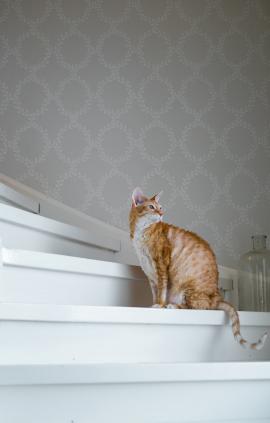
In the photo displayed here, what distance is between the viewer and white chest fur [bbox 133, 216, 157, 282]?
1.77 meters

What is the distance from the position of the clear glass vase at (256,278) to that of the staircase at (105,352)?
61cm

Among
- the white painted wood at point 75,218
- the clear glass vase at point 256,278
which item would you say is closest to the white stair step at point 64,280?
the white painted wood at point 75,218

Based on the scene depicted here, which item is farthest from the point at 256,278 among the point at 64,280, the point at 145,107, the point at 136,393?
the point at 136,393

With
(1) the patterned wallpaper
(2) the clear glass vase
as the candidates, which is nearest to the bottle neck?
(2) the clear glass vase

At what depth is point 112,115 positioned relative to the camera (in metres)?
2.62

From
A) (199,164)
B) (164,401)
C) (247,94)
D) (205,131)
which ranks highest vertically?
(247,94)

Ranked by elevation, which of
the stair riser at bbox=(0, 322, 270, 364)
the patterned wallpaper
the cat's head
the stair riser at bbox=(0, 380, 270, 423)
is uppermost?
the patterned wallpaper

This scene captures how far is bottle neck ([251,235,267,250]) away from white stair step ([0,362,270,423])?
103 centimetres

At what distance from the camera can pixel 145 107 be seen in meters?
2.63

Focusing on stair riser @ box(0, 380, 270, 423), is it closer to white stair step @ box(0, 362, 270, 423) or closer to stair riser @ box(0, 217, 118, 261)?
white stair step @ box(0, 362, 270, 423)

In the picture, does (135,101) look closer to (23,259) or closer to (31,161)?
(31,161)

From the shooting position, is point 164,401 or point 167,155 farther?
point 167,155

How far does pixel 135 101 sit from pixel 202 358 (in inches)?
57.7

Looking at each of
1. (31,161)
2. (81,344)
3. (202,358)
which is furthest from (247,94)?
(81,344)
